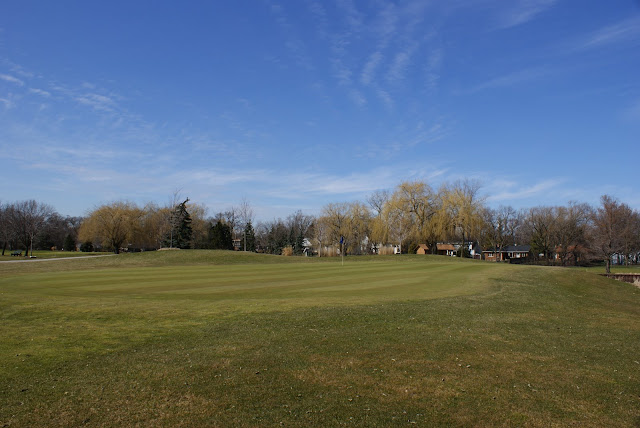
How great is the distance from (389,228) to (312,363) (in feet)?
205

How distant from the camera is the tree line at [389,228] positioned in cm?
6706

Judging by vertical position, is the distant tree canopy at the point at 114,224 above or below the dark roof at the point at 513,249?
above

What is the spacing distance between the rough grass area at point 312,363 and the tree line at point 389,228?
53.4 m

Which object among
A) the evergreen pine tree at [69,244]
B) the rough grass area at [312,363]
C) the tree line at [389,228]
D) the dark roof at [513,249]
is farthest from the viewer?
the dark roof at [513,249]

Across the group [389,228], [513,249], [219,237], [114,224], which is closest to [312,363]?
[389,228]

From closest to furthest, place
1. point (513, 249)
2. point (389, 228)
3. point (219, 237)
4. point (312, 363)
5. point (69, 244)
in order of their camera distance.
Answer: point (312, 363) → point (389, 228) → point (219, 237) → point (69, 244) → point (513, 249)

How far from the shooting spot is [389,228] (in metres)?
69.1

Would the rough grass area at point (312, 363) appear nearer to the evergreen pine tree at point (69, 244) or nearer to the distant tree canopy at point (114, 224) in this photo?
the distant tree canopy at point (114, 224)

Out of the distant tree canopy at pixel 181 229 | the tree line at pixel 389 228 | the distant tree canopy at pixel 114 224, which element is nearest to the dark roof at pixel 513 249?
the tree line at pixel 389 228

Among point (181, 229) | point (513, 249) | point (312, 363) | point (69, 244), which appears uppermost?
point (181, 229)

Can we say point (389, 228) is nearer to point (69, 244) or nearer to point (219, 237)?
point (219, 237)

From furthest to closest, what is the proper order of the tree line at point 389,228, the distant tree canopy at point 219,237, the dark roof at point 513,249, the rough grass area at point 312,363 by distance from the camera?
the dark roof at point 513,249 < the distant tree canopy at point 219,237 < the tree line at point 389,228 < the rough grass area at point 312,363

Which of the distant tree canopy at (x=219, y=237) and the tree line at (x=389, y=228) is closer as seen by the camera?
the tree line at (x=389, y=228)

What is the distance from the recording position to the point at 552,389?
6617 millimetres
